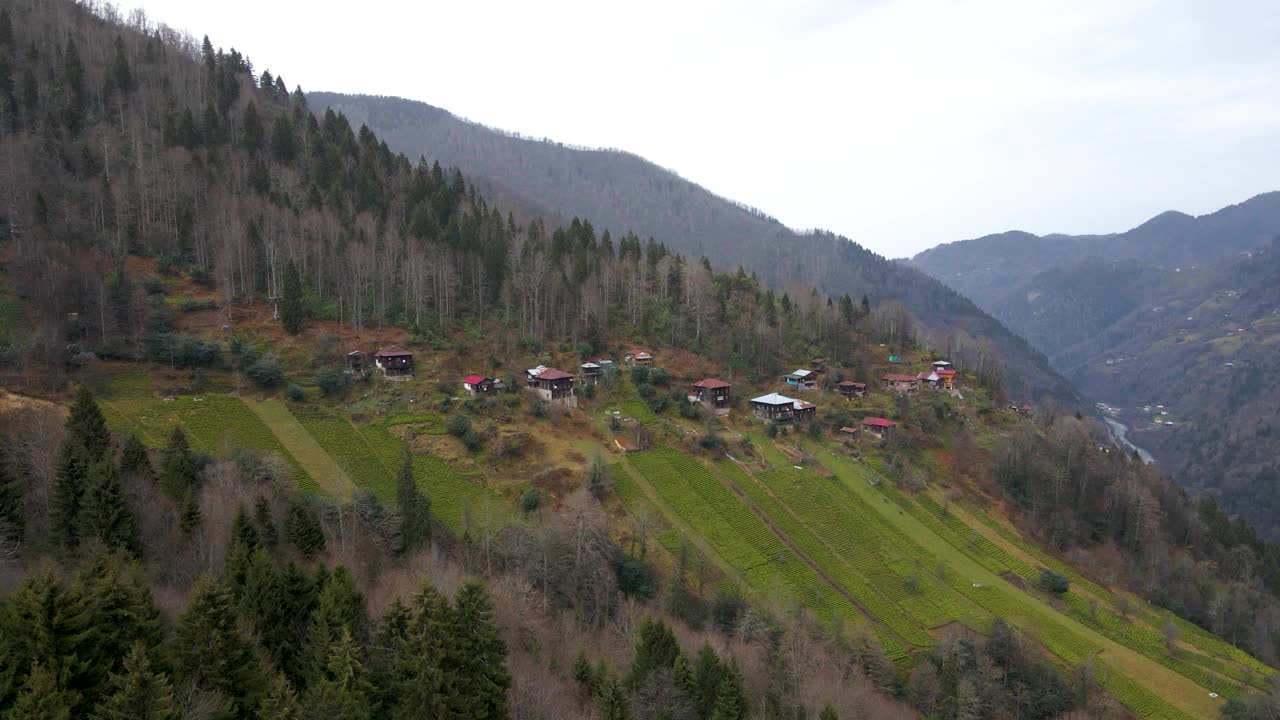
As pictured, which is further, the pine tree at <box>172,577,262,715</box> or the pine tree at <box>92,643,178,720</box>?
the pine tree at <box>172,577,262,715</box>

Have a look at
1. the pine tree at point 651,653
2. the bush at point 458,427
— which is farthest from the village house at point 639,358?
the pine tree at point 651,653

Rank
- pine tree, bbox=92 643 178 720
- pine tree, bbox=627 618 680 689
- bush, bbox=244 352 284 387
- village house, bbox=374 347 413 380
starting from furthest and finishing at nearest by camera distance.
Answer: village house, bbox=374 347 413 380
bush, bbox=244 352 284 387
pine tree, bbox=627 618 680 689
pine tree, bbox=92 643 178 720

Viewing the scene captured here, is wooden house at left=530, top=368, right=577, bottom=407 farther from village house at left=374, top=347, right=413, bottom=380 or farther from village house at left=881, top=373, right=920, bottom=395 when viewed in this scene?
village house at left=881, top=373, right=920, bottom=395

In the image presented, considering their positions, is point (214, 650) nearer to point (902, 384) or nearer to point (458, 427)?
point (458, 427)

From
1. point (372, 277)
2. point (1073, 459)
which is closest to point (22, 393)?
point (372, 277)

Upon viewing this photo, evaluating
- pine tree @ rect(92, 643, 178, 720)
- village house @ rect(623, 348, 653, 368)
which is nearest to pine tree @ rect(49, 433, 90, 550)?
pine tree @ rect(92, 643, 178, 720)
